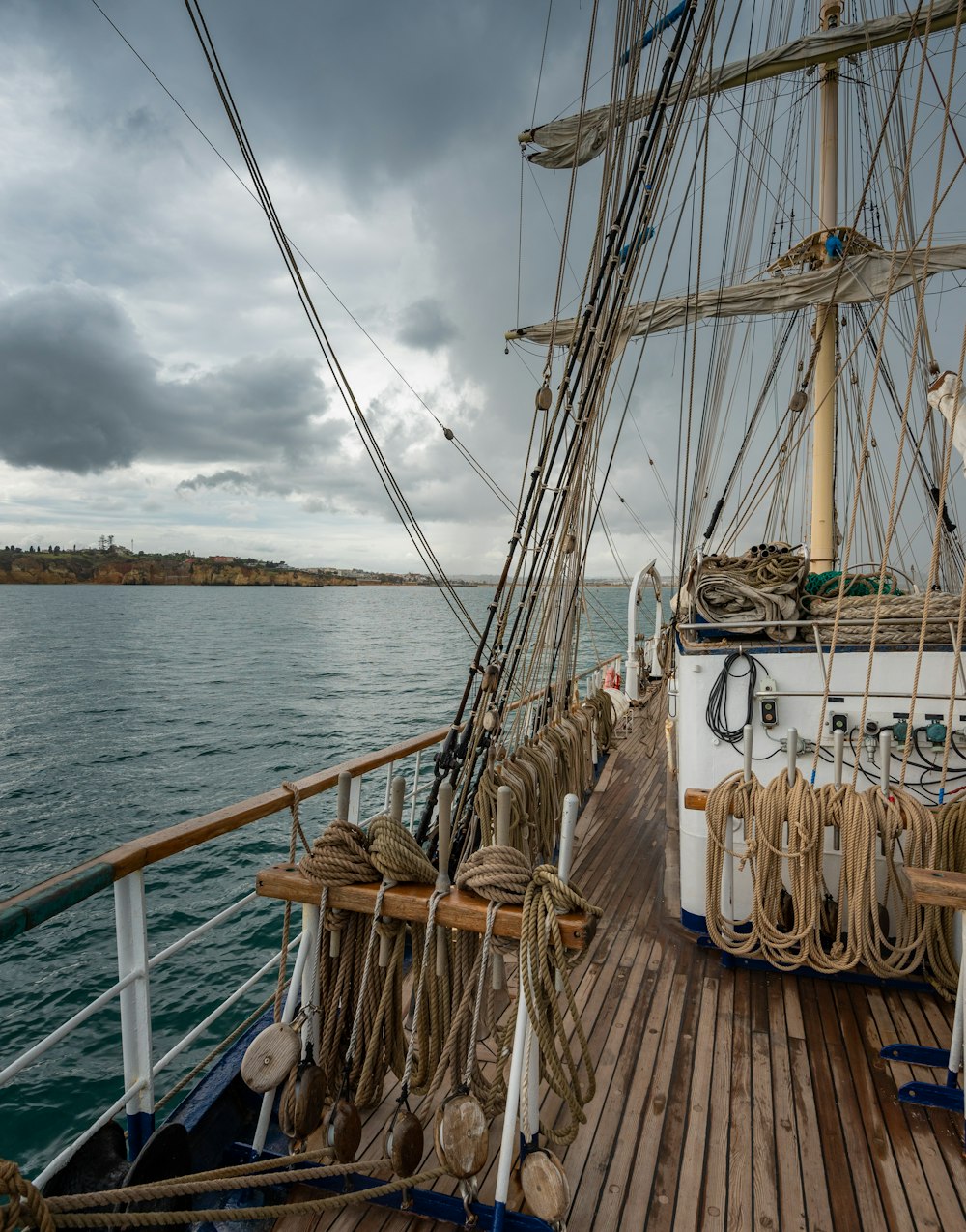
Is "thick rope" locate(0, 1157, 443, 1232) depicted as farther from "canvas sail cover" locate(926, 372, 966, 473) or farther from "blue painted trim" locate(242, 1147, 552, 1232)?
"canvas sail cover" locate(926, 372, 966, 473)

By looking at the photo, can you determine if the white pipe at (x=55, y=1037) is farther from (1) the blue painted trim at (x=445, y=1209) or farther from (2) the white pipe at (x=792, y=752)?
(2) the white pipe at (x=792, y=752)

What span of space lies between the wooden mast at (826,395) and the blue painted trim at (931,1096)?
225 inches

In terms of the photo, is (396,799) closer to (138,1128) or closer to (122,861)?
(122,861)

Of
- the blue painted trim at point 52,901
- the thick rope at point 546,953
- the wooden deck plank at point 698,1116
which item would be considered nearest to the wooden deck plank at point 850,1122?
the wooden deck plank at point 698,1116

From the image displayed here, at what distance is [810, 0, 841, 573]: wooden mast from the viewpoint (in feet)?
22.9

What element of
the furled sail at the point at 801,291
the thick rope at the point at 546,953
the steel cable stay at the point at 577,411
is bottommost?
the thick rope at the point at 546,953

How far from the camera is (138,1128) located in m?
1.77

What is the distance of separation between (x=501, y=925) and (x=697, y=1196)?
1.12 m

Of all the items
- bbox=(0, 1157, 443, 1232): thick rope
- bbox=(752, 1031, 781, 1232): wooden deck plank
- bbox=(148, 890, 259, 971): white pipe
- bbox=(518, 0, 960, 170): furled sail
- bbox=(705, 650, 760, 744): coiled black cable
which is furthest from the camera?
bbox=(518, 0, 960, 170): furled sail

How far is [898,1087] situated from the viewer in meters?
2.30

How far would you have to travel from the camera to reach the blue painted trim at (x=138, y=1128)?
1.77 meters

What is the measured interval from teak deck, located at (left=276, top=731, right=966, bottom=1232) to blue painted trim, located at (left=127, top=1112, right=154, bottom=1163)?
441 mm

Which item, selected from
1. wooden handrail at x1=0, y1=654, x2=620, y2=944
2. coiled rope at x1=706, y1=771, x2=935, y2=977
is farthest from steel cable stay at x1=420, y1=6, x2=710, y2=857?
coiled rope at x1=706, y1=771, x2=935, y2=977

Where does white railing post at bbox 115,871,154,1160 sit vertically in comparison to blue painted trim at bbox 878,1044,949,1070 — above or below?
above
